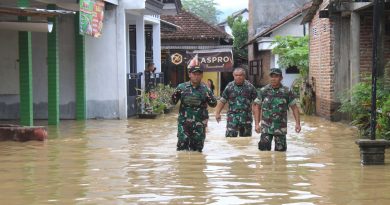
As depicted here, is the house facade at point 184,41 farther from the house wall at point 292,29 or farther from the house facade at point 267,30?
the house wall at point 292,29

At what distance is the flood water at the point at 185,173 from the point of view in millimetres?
7621

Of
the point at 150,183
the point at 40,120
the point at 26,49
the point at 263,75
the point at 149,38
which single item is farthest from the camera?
the point at 263,75

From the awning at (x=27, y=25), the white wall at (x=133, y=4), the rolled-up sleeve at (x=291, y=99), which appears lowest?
the rolled-up sleeve at (x=291, y=99)

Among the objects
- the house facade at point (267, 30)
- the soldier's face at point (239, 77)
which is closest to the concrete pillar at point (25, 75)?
the soldier's face at point (239, 77)

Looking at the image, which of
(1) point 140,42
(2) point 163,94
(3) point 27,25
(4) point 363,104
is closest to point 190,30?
(1) point 140,42

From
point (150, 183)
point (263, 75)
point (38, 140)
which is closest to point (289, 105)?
point (150, 183)

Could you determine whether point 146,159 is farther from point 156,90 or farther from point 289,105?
point 156,90

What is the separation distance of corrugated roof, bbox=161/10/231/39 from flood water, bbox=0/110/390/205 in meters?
24.4

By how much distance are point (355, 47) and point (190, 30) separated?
74.6ft

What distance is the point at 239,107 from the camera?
41.8ft

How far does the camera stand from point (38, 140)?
13828 millimetres

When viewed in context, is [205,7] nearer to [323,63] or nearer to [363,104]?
[323,63]

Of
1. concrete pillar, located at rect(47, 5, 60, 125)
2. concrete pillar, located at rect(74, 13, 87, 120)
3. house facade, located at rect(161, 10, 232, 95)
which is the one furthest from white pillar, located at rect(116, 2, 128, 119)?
house facade, located at rect(161, 10, 232, 95)

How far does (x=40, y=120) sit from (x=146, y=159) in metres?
10.3
